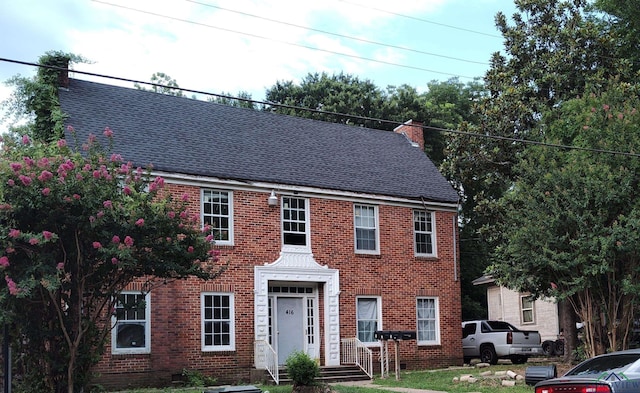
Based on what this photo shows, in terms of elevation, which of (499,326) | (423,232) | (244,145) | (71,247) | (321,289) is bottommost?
(499,326)

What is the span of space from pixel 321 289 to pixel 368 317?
189 centimetres

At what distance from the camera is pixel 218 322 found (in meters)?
20.7

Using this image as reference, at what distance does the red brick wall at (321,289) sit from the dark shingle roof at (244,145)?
0.75 m

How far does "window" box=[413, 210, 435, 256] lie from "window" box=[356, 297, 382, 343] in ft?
8.03

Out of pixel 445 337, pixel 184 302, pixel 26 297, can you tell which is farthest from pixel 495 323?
pixel 26 297

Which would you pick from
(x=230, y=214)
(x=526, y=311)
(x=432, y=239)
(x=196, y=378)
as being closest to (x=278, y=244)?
(x=230, y=214)

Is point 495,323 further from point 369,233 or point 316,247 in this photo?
point 316,247

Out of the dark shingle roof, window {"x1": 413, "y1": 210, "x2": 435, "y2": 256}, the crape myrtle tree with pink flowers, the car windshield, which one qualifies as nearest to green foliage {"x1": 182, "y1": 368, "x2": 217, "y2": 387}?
the dark shingle roof

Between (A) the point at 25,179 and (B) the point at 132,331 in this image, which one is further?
(B) the point at 132,331

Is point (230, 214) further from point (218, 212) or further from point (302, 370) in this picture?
point (302, 370)

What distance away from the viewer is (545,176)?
19.4 metres

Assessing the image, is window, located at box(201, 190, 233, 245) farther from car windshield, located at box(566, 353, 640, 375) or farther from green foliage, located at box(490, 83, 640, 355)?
car windshield, located at box(566, 353, 640, 375)

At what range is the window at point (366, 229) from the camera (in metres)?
23.8

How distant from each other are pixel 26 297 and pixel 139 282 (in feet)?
23.4
